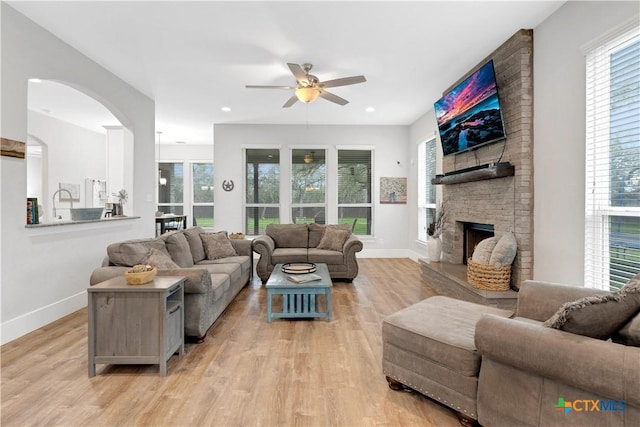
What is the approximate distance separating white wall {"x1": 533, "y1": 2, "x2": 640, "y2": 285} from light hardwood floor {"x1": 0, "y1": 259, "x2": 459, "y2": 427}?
5.94 feet

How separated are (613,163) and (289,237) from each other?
4198mm

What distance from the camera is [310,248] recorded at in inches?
209

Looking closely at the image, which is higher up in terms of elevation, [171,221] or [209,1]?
[209,1]

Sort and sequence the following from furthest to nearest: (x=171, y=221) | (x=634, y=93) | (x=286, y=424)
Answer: (x=171, y=221)
(x=634, y=93)
(x=286, y=424)

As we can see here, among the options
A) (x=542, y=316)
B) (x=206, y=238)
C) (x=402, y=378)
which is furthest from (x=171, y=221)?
(x=542, y=316)

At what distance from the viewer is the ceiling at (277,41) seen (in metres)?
2.76

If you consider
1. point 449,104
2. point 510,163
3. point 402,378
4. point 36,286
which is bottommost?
point 402,378

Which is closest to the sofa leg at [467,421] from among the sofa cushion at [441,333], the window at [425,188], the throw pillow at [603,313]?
the sofa cushion at [441,333]

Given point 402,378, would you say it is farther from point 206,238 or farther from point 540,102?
point 206,238

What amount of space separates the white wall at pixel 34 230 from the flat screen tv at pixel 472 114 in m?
4.60

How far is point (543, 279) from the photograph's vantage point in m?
2.98

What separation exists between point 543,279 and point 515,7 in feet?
8.30

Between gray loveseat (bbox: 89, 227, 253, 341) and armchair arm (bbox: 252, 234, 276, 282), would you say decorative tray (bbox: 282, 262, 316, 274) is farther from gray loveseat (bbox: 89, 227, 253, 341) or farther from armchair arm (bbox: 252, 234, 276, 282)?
armchair arm (bbox: 252, 234, 276, 282)

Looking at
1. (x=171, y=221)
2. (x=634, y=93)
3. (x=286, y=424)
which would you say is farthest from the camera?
(x=171, y=221)
